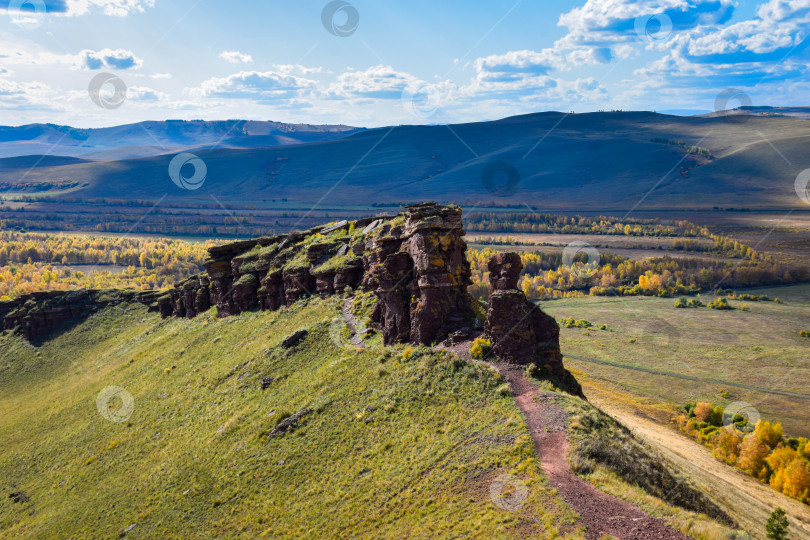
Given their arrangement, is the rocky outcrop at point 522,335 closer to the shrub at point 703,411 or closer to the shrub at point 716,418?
the shrub at point 703,411

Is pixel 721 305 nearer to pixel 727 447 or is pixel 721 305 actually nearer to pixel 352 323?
pixel 727 447

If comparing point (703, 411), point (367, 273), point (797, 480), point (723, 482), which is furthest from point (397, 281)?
point (703, 411)

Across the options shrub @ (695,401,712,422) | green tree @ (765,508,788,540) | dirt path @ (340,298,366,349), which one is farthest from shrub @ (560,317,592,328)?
green tree @ (765,508,788,540)

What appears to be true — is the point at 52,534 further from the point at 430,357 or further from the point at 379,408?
the point at 430,357

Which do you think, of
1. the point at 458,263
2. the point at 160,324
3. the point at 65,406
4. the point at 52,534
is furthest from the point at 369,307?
the point at 160,324

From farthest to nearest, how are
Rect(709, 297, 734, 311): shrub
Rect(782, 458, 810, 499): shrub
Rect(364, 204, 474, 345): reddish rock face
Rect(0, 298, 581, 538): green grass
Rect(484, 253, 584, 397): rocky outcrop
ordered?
Rect(709, 297, 734, 311): shrub
Rect(782, 458, 810, 499): shrub
Rect(364, 204, 474, 345): reddish rock face
Rect(484, 253, 584, 397): rocky outcrop
Rect(0, 298, 581, 538): green grass

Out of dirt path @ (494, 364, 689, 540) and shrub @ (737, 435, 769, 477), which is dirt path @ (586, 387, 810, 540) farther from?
dirt path @ (494, 364, 689, 540)
